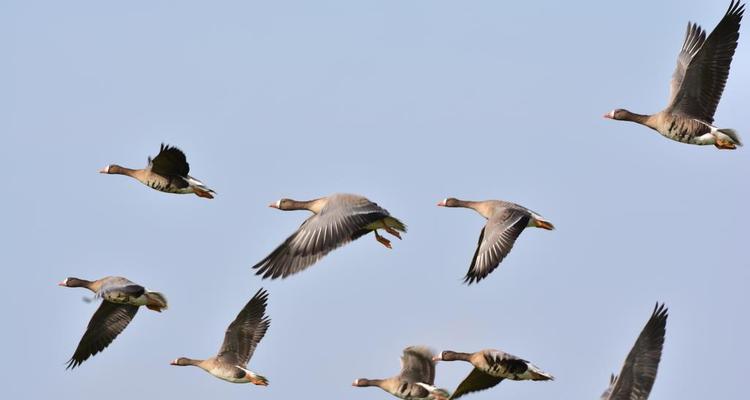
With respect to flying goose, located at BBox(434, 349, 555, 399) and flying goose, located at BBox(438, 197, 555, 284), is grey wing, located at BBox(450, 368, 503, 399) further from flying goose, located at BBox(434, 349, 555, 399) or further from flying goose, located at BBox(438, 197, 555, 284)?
flying goose, located at BBox(438, 197, 555, 284)

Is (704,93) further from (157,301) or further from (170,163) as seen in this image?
(157,301)

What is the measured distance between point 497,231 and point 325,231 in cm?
334

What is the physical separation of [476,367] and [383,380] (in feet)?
14.9

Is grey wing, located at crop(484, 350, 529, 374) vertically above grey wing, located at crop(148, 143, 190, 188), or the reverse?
grey wing, located at crop(148, 143, 190, 188)

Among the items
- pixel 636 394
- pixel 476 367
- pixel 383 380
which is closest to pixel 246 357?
pixel 383 380

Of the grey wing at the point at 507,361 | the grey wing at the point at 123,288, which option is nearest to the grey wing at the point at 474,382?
the grey wing at the point at 507,361

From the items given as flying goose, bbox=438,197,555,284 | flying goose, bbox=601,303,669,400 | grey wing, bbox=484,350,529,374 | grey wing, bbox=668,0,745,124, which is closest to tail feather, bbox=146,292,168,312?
flying goose, bbox=438,197,555,284

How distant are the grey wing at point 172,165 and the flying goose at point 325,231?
3.10 meters

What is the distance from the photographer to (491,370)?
2756 centimetres

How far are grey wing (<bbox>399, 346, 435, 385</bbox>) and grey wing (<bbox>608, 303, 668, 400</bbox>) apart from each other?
19.7 feet

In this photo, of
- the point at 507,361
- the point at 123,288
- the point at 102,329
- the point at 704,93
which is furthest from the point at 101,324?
the point at 704,93

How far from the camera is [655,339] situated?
25.5 m

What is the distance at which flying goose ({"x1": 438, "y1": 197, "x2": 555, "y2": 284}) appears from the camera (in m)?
26.2

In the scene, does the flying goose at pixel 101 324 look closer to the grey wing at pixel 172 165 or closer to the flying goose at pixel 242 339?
the flying goose at pixel 242 339
